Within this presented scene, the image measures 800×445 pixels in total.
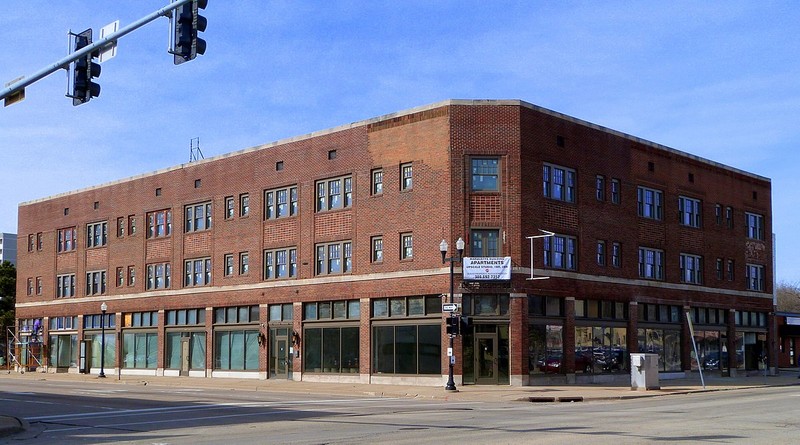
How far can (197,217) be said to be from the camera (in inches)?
2208

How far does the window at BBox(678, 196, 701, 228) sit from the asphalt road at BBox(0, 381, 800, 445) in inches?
827

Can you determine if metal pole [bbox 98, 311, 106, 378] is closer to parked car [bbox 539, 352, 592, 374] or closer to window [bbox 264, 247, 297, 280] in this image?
Answer: window [bbox 264, 247, 297, 280]

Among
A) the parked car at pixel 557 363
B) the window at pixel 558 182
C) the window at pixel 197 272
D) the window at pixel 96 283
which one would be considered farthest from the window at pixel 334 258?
the window at pixel 96 283

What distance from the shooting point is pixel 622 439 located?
17562 mm

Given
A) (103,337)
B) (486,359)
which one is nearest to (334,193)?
(486,359)

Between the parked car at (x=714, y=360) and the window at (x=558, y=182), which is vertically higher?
the window at (x=558, y=182)

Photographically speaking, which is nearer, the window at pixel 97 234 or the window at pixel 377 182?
the window at pixel 377 182

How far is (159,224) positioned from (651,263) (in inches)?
1206

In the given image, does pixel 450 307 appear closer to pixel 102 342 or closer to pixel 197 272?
pixel 197 272

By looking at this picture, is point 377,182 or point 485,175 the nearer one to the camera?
point 485,175

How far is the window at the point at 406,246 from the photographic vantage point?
4403 centimetres

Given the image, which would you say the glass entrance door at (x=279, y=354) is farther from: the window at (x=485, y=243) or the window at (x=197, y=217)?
the window at (x=485, y=243)

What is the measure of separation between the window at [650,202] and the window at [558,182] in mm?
6503

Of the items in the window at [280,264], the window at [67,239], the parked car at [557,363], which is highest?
the window at [67,239]
